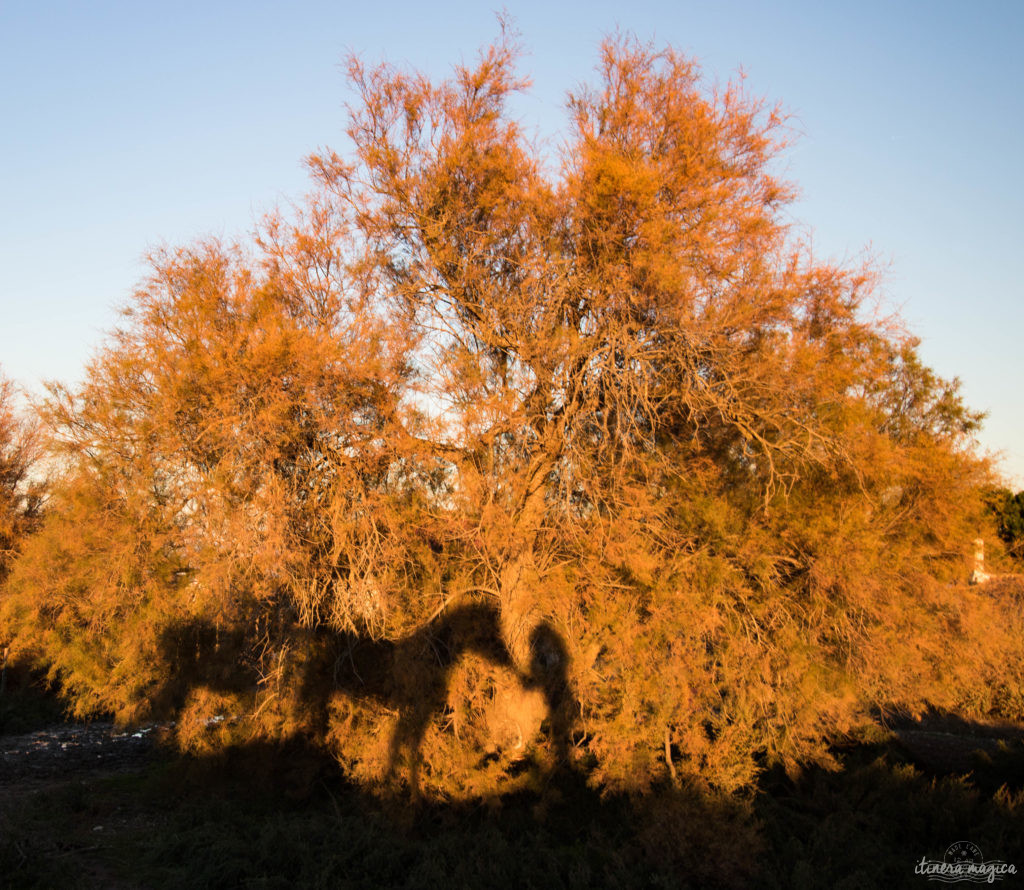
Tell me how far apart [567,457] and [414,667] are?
12.4 ft

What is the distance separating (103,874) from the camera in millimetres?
8484

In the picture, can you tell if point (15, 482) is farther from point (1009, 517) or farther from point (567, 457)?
point (1009, 517)

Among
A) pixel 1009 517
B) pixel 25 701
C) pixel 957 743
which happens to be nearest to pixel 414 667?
pixel 957 743

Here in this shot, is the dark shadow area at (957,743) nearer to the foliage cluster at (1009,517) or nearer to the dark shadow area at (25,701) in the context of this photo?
the foliage cluster at (1009,517)

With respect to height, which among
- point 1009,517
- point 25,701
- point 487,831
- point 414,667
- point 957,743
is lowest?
point 487,831

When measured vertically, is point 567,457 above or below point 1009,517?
below

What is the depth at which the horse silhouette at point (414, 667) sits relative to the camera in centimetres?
1100

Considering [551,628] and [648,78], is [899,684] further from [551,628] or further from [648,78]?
[648,78]

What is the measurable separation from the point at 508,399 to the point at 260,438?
3431 millimetres

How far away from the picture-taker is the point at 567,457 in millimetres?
10711

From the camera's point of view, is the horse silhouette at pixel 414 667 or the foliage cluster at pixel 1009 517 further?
the foliage cluster at pixel 1009 517

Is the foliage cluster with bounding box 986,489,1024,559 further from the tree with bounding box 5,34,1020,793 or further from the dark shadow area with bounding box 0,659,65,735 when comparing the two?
the dark shadow area with bounding box 0,659,65,735

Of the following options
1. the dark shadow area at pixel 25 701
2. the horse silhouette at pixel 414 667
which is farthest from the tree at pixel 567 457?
the dark shadow area at pixel 25 701

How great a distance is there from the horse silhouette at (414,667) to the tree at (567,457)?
0.11 metres
